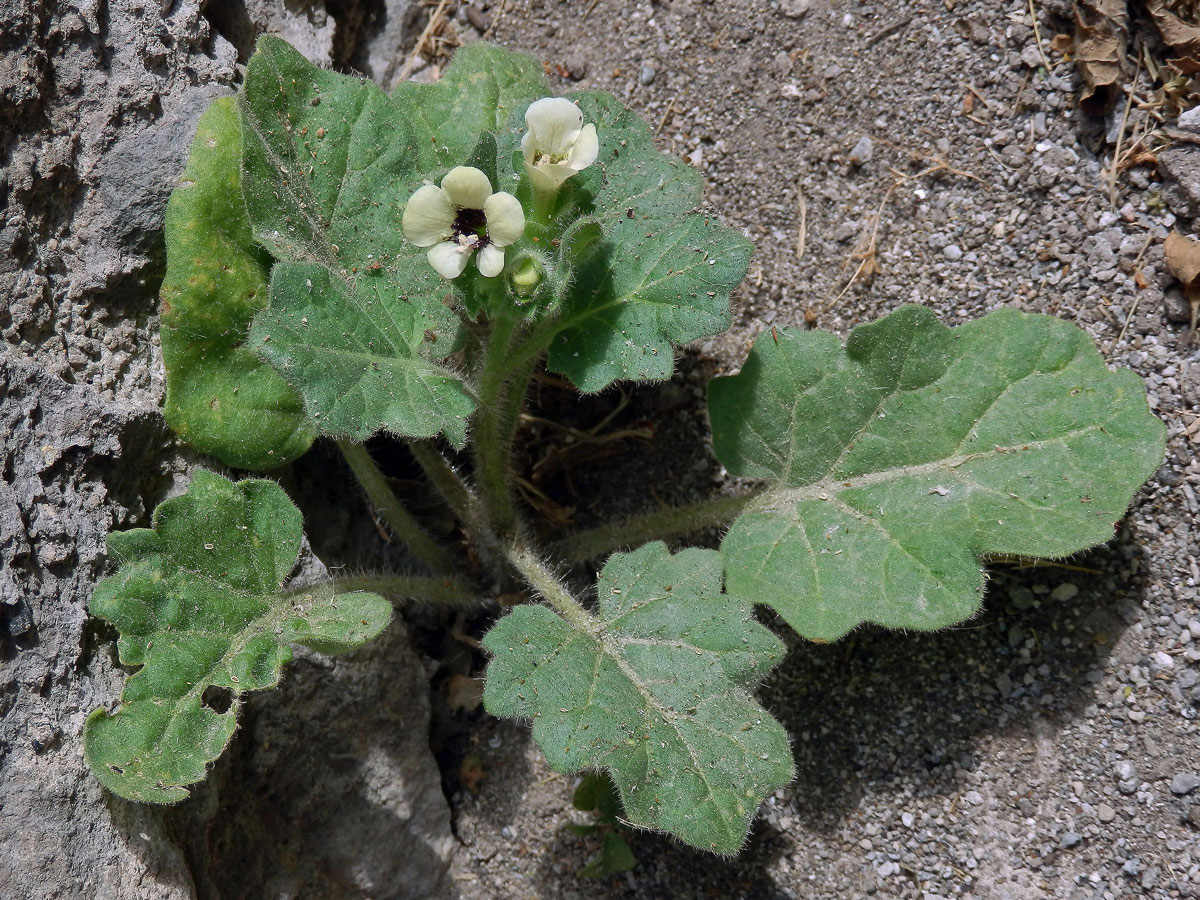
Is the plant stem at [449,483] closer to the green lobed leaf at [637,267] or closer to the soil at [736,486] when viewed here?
the soil at [736,486]

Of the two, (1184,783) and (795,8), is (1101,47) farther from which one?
(1184,783)

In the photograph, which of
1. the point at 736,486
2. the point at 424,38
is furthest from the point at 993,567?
the point at 424,38

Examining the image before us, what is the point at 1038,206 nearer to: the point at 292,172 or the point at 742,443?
the point at 742,443

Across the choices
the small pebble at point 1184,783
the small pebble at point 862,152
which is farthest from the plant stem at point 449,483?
the small pebble at point 1184,783

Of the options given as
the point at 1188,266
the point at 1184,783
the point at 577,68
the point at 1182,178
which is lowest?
the point at 1184,783

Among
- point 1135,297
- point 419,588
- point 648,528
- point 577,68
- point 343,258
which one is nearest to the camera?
point 343,258

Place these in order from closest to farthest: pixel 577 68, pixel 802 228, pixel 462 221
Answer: pixel 462 221
pixel 802 228
pixel 577 68

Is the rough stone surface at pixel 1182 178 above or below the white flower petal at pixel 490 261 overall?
below
